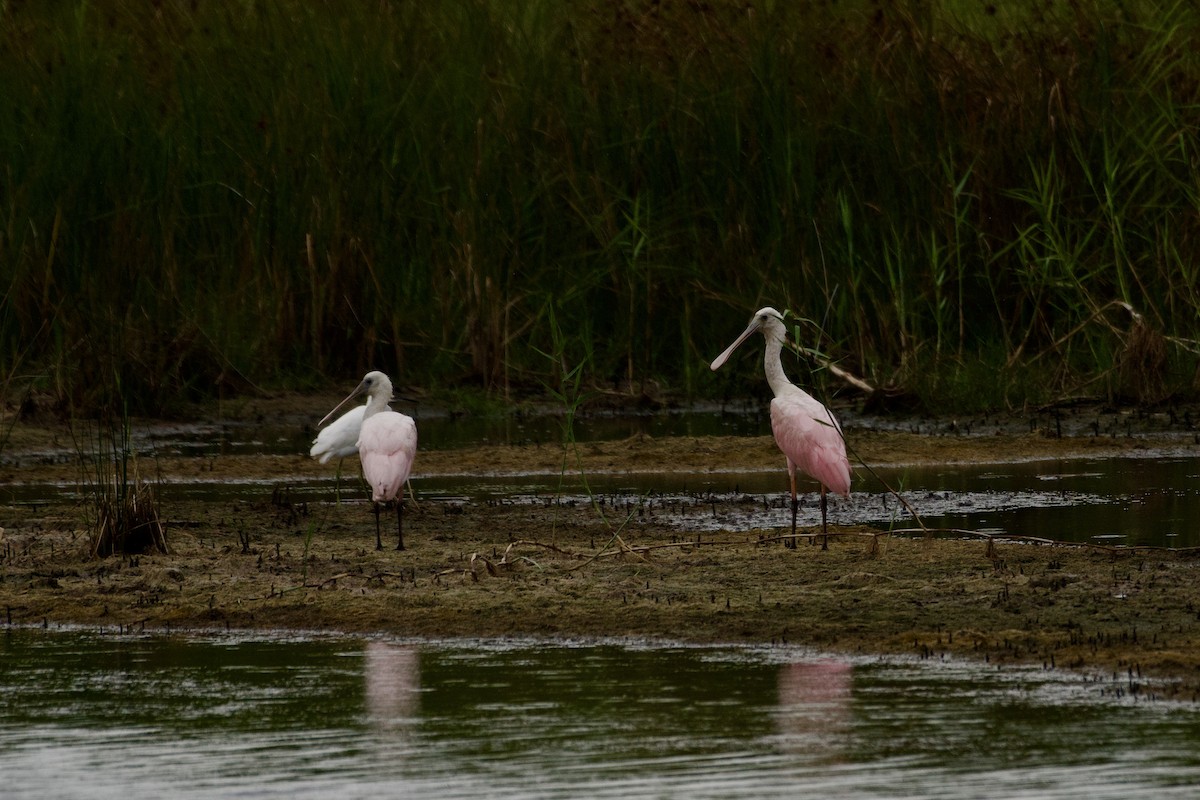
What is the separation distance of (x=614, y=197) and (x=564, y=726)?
9.52m

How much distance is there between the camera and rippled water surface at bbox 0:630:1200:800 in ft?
17.0

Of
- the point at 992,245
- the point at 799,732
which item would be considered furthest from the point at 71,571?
the point at 992,245

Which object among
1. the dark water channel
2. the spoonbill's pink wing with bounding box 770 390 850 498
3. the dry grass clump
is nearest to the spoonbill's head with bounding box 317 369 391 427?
the dark water channel

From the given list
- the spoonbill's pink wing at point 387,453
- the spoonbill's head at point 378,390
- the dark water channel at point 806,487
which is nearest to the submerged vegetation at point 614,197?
the dark water channel at point 806,487

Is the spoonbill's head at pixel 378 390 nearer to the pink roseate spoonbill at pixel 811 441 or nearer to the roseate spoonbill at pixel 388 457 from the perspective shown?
the roseate spoonbill at pixel 388 457

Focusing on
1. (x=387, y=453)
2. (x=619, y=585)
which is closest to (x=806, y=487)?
(x=387, y=453)

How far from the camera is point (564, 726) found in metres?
5.83

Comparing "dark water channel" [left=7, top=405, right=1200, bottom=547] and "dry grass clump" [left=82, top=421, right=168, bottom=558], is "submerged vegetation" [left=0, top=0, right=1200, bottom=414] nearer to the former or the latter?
"dark water channel" [left=7, top=405, right=1200, bottom=547]

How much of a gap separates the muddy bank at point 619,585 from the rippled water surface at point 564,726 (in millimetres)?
283

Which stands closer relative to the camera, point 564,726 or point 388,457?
point 564,726

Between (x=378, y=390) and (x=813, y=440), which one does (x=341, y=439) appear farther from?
(x=813, y=440)

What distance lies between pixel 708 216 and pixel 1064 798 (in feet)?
34.0

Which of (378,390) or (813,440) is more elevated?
(378,390)

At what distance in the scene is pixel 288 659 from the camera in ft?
→ 23.2
